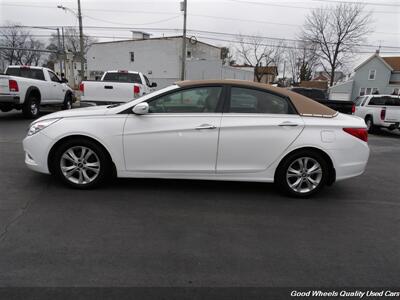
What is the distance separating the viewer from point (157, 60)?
4256 cm

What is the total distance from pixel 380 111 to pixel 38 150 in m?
12.5

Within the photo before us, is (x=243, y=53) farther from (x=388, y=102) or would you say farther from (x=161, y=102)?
(x=161, y=102)

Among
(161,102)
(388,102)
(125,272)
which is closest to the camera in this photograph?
(125,272)

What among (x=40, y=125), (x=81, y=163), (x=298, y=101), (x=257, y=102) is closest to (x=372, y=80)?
(x=298, y=101)

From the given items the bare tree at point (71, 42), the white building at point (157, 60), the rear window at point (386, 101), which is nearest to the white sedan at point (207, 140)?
the rear window at point (386, 101)

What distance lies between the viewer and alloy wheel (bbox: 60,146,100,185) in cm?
449

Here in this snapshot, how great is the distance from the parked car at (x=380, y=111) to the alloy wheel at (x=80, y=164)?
1191 cm

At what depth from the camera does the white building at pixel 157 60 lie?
3991 cm

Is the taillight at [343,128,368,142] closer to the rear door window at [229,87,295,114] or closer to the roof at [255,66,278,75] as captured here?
the rear door window at [229,87,295,114]

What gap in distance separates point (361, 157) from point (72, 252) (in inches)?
155

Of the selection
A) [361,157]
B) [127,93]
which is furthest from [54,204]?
[127,93]

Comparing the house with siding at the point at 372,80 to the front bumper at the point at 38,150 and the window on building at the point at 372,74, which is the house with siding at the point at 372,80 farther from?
the front bumper at the point at 38,150

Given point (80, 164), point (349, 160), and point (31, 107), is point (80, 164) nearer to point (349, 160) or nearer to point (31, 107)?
point (349, 160)

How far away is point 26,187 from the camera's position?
4.63 metres
